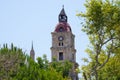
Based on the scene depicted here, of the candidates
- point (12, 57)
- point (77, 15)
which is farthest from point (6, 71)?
point (77, 15)

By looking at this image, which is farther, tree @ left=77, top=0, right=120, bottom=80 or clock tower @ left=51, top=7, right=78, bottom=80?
clock tower @ left=51, top=7, right=78, bottom=80

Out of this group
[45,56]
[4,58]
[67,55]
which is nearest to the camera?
[4,58]

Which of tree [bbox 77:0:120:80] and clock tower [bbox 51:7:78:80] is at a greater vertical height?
clock tower [bbox 51:7:78:80]

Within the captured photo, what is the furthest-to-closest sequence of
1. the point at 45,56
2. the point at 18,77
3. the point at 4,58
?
1. the point at 45,56
2. the point at 18,77
3. the point at 4,58

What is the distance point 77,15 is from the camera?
25.1 m

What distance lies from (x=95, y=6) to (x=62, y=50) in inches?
2385

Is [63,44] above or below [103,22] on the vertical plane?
above

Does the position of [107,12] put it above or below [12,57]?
above

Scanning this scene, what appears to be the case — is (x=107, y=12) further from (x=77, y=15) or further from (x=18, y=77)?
(x=18, y=77)

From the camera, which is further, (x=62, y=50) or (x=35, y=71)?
(x=62, y=50)

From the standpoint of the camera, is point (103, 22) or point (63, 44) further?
point (63, 44)

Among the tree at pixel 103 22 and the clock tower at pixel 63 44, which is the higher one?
the clock tower at pixel 63 44

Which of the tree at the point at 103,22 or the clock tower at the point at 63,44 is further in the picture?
the clock tower at the point at 63,44

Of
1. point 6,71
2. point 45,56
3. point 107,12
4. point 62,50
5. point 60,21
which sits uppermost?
point 60,21
